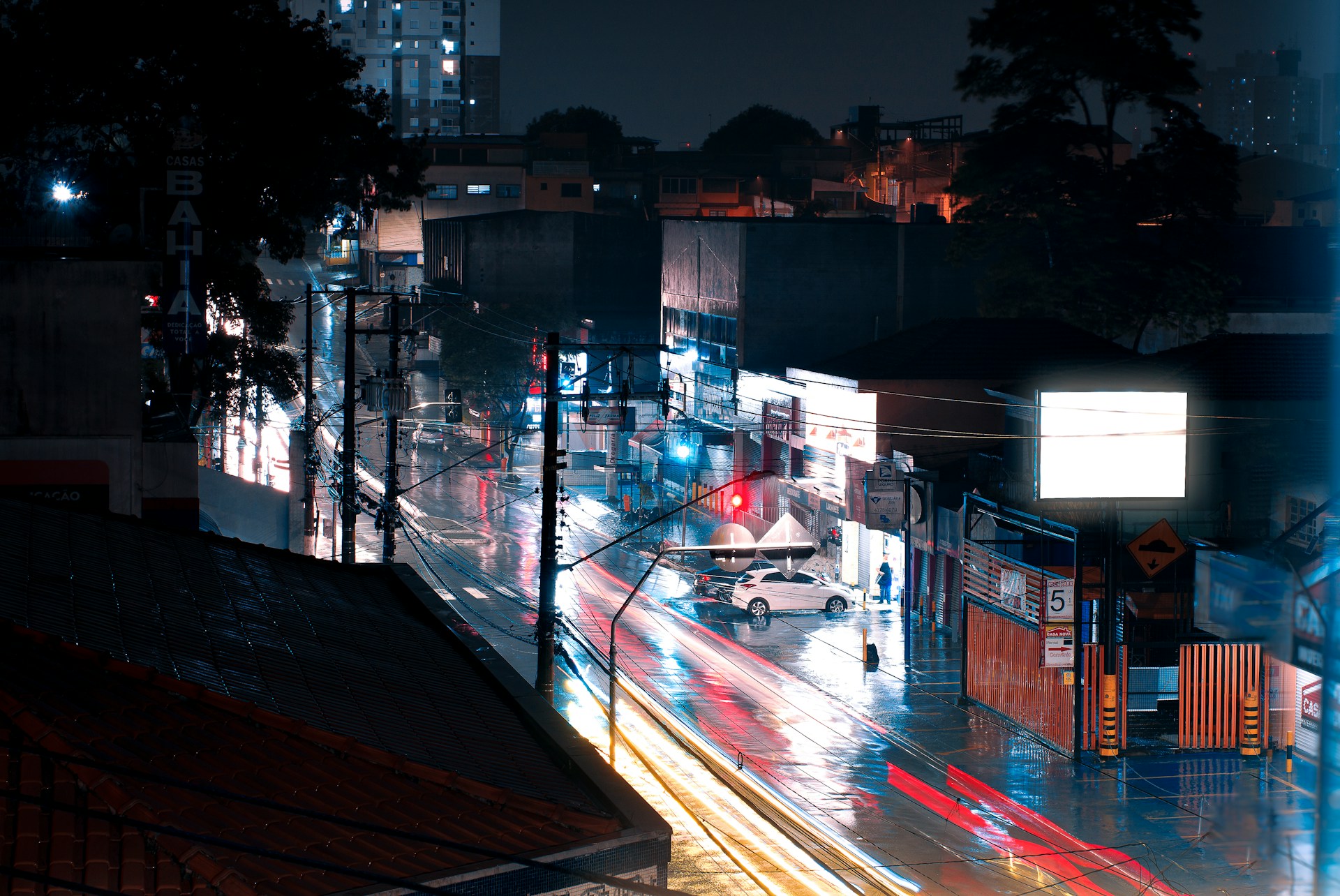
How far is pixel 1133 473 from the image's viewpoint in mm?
31016

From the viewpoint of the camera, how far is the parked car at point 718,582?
45.1 metres

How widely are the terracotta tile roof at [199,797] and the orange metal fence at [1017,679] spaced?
2136 cm

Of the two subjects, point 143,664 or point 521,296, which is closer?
point 143,664

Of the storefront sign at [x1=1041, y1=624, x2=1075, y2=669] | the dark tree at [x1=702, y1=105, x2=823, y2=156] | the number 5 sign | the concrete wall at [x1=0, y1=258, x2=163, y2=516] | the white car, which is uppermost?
the dark tree at [x1=702, y1=105, x2=823, y2=156]

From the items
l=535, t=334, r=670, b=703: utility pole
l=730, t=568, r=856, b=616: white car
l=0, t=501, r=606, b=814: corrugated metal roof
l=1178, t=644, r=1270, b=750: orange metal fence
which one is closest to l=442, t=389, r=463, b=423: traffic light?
l=730, t=568, r=856, b=616: white car

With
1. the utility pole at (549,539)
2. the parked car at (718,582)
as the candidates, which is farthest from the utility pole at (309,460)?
the parked car at (718,582)

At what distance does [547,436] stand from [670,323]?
156ft

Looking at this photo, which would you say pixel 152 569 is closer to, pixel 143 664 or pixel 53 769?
pixel 143 664

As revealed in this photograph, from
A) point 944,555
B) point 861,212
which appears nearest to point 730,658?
point 944,555

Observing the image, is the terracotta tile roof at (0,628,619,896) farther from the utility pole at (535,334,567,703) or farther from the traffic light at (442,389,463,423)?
the traffic light at (442,389,463,423)

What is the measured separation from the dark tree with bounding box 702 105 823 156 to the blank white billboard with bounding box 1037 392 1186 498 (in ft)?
393

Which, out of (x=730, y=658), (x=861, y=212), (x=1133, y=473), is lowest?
(x=730, y=658)

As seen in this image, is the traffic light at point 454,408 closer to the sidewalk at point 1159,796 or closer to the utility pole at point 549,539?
the sidewalk at point 1159,796

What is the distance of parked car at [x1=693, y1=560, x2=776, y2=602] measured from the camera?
4509cm
